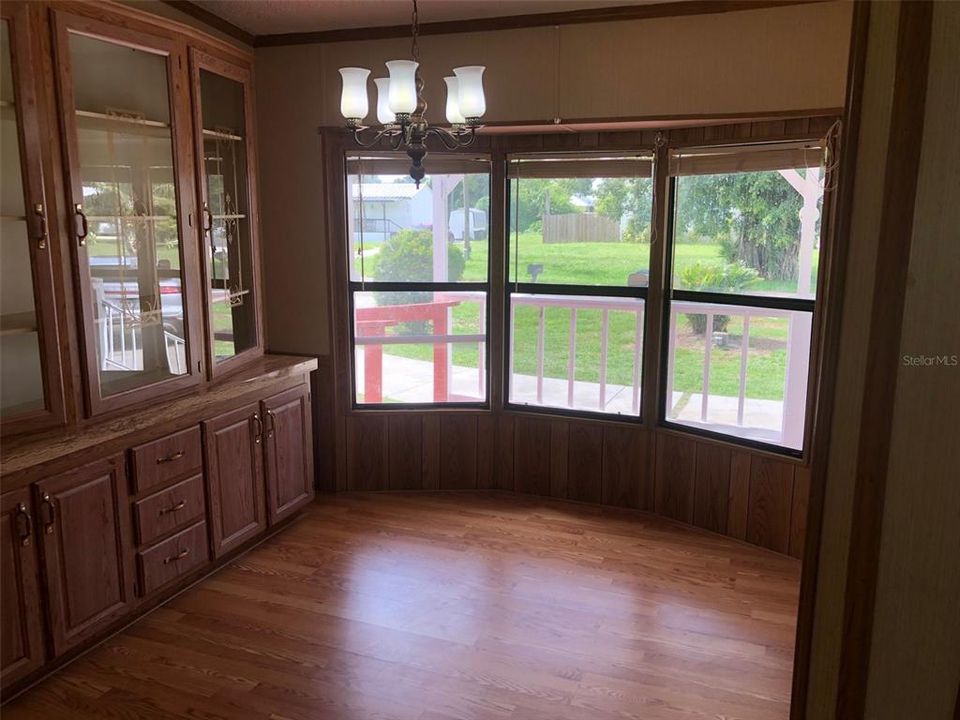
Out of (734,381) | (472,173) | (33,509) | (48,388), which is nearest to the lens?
(33,509)

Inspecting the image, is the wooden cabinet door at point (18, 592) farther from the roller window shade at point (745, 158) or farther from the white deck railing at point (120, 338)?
the roller window shade at point (745, 158)

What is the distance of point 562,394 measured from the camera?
4.41 meters

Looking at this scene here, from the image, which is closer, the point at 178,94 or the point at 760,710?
the point at 760,710

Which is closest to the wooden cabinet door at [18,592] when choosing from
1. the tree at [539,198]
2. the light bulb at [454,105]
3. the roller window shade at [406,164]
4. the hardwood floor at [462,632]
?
the hardwood floor at [462,632]

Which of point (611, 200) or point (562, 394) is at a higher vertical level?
point (611, 200)

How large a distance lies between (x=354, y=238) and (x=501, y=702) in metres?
2.65

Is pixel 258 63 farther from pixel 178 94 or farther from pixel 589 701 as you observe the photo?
pixel 589 701

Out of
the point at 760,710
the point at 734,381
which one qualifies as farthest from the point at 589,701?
the point at 734,381

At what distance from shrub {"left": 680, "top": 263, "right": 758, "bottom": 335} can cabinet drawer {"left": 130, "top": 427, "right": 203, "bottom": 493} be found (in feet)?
8.23

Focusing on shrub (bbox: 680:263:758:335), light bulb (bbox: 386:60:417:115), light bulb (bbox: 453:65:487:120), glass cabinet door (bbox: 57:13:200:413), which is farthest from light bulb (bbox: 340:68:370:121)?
shrub (bbox: 680:263:758:335)

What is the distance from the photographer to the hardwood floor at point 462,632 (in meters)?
2.57

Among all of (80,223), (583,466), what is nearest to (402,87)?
(80,223)

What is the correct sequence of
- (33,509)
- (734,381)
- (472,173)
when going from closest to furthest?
(33,509) < (734,381) < (472,173)

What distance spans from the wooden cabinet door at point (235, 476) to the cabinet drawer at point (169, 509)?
0.08 meters
